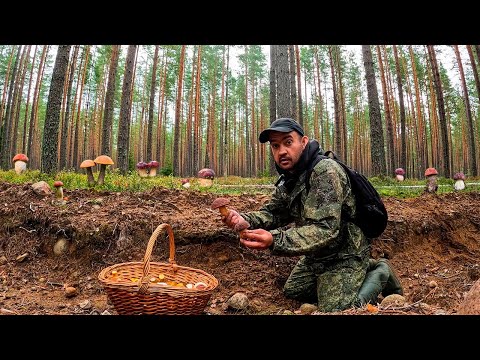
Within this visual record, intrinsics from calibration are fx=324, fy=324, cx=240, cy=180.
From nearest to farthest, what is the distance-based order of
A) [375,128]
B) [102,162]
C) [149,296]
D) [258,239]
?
[149,296] < [258,239] < [102,162] < [375,128]

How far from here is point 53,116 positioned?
7.75m

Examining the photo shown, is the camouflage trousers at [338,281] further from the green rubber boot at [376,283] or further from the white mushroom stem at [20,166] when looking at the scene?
the white mushroom stem at [20,166]

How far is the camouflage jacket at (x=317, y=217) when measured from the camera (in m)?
2.76

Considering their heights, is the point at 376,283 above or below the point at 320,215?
below

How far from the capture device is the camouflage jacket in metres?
2.76

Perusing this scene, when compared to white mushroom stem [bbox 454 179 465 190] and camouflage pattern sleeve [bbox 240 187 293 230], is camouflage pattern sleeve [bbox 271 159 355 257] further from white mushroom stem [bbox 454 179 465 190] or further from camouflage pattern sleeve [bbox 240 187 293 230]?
white mushroom stem [bbox 454 179 465 190]

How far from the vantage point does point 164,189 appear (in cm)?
586

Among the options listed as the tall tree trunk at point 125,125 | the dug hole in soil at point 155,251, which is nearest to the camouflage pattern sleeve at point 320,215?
the dug hole in soil at point 155,251

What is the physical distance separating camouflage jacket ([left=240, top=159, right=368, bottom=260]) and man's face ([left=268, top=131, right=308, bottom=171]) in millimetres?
197

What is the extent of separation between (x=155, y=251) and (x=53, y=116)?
5261mm

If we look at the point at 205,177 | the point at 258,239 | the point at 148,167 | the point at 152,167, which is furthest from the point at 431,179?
the point at 148,167

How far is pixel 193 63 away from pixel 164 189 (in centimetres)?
1986

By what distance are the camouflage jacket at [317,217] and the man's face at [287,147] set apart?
20 centimetres

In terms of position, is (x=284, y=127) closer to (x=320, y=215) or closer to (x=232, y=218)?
(x=320, y=215)
